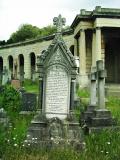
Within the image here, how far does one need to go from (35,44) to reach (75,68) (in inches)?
1822

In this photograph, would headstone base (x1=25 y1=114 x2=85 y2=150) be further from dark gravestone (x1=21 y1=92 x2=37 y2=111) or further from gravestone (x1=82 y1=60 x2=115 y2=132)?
dark gravestone (x1=21 y1=92 x2=37 y2=111)

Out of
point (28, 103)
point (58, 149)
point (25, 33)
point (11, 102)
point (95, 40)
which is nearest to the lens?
point (58, 149)

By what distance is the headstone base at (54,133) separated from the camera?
9.78 meters

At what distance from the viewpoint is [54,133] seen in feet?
32.6

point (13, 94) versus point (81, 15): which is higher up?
point (81, 15)

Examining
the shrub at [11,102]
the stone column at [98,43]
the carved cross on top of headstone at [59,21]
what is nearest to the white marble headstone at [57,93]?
the carved cross on top of headstone at [59,21]

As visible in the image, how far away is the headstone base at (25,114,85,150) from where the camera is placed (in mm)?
9781

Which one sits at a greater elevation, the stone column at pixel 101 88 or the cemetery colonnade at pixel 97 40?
the cemetery colonnade at pixel 97 40

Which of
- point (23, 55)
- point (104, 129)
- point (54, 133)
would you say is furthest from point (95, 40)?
point (54, 133)

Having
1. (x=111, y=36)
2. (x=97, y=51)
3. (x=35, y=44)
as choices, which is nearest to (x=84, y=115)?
(x=97, y=51)

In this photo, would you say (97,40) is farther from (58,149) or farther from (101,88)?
(58,149)

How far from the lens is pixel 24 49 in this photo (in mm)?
58562

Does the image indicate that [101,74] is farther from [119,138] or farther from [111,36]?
[111,36]

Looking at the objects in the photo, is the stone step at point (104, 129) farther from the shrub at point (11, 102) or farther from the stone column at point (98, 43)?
the stone column at point (98, 43)
